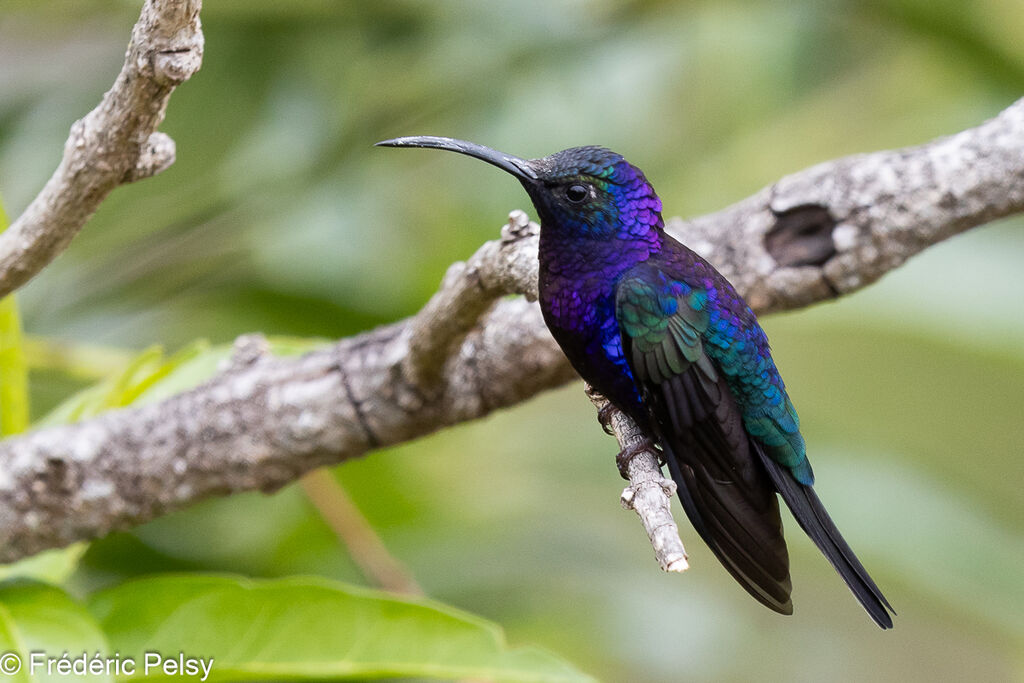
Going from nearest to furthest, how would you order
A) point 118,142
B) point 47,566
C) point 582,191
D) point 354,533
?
1. point 118,142
2. point 582,191
3. point 47,566
4. point 354,533

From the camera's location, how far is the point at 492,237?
3.12 m

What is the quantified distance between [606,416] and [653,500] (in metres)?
0.58

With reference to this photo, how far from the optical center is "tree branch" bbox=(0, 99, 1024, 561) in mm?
1738

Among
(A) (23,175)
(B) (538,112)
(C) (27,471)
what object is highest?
(A) (23,175)

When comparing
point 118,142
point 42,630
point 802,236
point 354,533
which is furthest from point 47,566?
point 802,236

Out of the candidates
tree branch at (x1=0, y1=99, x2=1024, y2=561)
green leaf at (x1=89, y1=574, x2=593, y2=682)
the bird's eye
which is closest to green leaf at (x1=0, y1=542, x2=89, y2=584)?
tree branch at (x1=0, y1=99, x2=1024, y2=561)

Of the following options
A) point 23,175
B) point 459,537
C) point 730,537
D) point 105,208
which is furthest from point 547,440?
point 730,537

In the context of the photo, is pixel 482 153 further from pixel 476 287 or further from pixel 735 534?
pixel 735 534

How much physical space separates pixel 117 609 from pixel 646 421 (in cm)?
108

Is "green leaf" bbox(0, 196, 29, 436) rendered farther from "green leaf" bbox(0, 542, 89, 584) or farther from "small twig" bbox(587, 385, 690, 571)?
"small twig" bbox(587, 385, 690, 571)

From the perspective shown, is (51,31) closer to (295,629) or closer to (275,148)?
(275,148)

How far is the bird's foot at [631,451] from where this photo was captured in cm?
149

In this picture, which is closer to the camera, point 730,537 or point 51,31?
point 730,537

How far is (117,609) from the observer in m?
1.94
